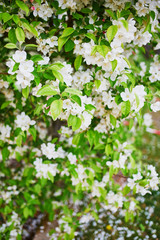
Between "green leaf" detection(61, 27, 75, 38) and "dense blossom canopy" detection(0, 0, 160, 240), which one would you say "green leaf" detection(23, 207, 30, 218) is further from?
"green leaf" detection(61, 27, 75, 38)

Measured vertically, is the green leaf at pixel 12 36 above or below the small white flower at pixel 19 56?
above

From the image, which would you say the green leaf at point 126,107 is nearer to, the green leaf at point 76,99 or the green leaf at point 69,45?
the green leaf at point 76,99

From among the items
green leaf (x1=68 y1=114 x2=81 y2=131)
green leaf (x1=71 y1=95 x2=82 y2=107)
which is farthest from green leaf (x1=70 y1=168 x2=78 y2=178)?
green leaf (x1=71 y1=95 x2=82 y2=107)

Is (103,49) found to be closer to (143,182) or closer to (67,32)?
(67,32)

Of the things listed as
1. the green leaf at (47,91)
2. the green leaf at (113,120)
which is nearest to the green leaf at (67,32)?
the green leaf at (47,91)

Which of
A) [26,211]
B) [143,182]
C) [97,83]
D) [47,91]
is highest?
[97,83]

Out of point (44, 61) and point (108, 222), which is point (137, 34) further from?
point (108, 222)

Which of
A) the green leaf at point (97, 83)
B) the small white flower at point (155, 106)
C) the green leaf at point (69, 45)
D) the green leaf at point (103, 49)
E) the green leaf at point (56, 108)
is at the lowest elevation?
the green leaf at point (56, 108)

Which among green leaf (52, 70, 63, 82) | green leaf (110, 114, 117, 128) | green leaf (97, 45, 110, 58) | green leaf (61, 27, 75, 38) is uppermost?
green leaf (61, 27, 75, 38)

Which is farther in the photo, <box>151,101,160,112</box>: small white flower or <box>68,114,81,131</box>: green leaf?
<box>151,101,160,112</box>: small white flower

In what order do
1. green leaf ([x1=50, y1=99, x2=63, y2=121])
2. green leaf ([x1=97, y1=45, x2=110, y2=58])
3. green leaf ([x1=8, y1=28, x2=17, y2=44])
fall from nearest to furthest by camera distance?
green leaf ([x1=50, y1=99, x2=63, y2=121]), green leaf ([x1=97, y1=45, x2=110, y2=58]), green leaf ([x1=8, y1=28, x2=17, y2=44])

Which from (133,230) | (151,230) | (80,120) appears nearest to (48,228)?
(133,230)

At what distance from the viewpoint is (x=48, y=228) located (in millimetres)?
2646

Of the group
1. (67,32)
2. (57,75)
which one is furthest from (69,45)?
(57,75)
